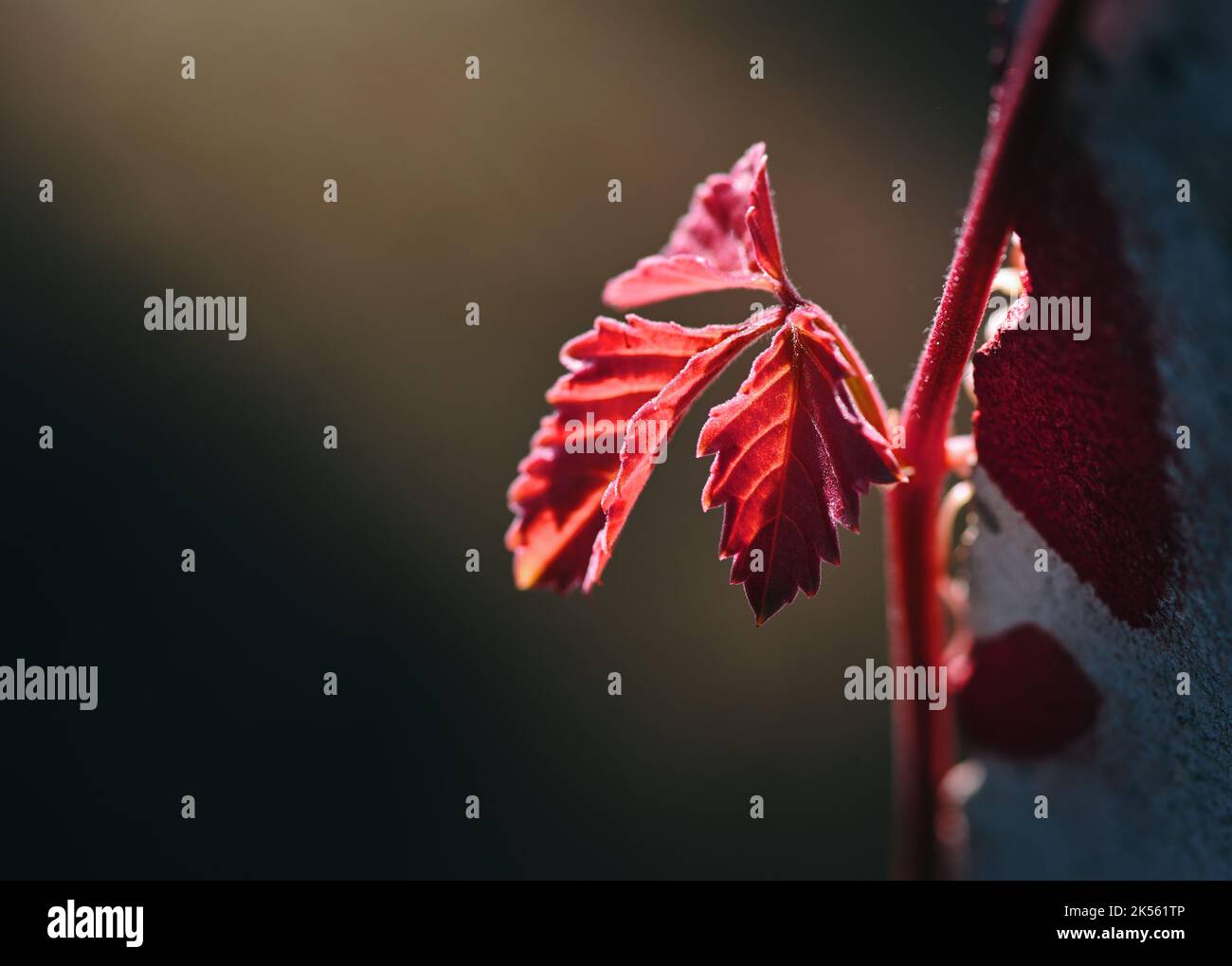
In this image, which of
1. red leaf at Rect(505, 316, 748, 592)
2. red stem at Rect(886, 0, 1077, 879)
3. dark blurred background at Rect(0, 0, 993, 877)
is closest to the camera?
red stem at Rect(886, 0, 1077, 879)

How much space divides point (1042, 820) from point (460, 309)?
0.87 meters

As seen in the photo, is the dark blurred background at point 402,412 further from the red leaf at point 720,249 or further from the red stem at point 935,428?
the red leaf at point 720,249

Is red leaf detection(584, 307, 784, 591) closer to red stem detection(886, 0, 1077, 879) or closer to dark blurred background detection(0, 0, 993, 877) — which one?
red stem detection(886, 0, 1077, 879)

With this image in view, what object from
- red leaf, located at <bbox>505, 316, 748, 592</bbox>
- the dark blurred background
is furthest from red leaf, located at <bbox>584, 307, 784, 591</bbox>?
the dark blurred background

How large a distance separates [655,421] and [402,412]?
32.8 inches

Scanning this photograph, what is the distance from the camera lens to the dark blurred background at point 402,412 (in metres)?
1.17

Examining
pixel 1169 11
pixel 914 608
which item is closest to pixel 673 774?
pixel 914 608

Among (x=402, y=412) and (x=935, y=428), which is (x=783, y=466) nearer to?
(x=935, y=428)

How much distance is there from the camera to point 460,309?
1229mm

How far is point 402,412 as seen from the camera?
1216 millimetres

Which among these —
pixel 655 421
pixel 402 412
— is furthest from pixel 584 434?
pixel 402 412

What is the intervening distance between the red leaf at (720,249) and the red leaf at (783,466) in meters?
0.04

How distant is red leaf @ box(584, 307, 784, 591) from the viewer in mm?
417

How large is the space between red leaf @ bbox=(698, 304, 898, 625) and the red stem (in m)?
0.05
